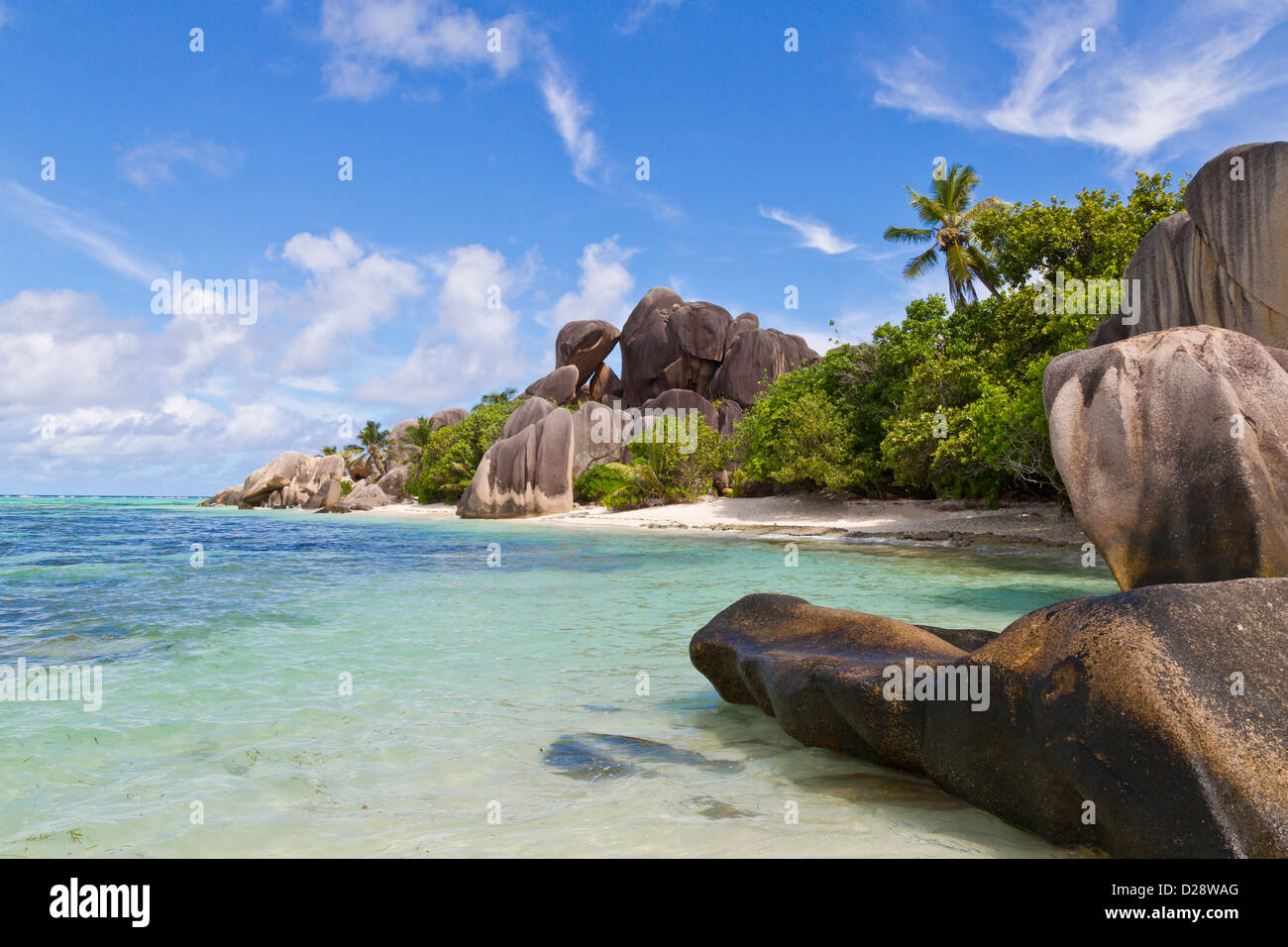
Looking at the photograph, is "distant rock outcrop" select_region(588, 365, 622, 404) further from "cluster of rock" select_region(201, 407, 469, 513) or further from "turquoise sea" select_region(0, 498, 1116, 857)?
"turquoise sea" select_region(0, 498, 1116, 857)

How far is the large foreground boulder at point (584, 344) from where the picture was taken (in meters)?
53.2

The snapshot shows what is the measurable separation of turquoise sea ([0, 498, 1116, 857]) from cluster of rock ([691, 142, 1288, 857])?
10.9 inches

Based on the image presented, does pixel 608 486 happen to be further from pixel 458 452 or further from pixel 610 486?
pixel 458 452


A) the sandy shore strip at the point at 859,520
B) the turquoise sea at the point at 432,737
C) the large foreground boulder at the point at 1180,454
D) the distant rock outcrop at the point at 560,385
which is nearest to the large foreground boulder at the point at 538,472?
the sandy shore strip at the point at 859,520

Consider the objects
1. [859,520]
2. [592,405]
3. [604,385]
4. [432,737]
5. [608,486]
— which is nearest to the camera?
[432,737]

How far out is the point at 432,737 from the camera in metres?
4.50

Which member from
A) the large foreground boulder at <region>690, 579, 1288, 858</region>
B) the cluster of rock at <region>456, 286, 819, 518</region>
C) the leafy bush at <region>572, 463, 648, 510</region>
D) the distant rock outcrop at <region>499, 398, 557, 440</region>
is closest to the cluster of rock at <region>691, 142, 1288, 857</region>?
the large foreground boulder at <region>690, 579, 1288, 858</region>

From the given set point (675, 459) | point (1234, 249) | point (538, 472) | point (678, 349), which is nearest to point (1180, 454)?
point (1234, 249)

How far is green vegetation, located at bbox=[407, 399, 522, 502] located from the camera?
4309cm

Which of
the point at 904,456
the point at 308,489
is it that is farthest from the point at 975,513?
the point at 308,489

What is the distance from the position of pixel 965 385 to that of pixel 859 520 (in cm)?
538
